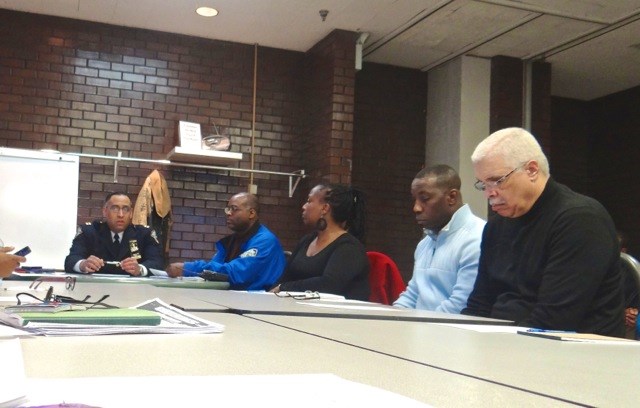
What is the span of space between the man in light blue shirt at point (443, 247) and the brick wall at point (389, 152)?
3483mm

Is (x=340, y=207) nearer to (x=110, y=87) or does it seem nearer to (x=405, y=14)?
(x=405, y=14)

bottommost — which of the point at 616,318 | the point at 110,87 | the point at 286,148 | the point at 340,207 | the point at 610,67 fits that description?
the point at 616,318

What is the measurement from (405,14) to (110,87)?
2.49 m

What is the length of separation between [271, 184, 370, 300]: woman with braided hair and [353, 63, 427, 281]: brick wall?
2723mm

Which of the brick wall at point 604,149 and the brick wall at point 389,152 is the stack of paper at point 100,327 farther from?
the brick wall at point 604,149

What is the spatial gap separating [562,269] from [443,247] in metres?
0.94

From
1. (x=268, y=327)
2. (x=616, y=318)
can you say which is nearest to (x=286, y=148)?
(x=616, y=318)

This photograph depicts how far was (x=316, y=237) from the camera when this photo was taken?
153 inches

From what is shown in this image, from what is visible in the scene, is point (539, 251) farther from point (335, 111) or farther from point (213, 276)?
point (335, 111)

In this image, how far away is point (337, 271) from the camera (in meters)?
3.29

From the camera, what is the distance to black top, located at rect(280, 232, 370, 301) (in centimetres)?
327

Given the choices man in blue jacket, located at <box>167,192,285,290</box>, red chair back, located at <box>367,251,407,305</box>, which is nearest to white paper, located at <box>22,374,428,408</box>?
red chair back, located at <box>367,251,407,305</box>

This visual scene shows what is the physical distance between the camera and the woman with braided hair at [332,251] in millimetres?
3295

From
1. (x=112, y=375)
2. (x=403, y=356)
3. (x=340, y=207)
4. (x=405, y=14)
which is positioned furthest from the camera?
(x=405, y=14)
